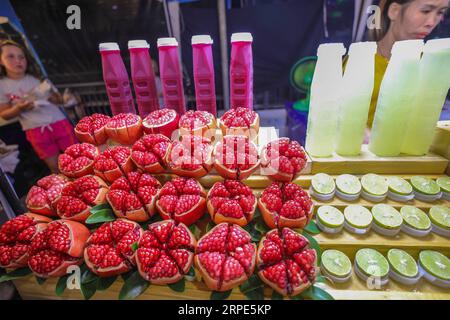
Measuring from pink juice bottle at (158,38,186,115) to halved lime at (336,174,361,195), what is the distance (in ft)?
3.90

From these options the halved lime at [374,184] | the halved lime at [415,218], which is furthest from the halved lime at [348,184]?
the halved lime at [415,218]

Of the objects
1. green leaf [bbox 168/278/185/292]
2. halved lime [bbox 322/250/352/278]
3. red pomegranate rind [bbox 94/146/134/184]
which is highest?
red pomegranate rind [bbox 94/146/134/184]

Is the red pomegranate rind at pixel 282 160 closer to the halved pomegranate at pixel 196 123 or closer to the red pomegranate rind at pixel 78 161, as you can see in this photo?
the halved pomegranate at pixel 196 123

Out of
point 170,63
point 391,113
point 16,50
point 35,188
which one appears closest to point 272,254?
point 391,113

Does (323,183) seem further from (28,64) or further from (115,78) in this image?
(28,64)

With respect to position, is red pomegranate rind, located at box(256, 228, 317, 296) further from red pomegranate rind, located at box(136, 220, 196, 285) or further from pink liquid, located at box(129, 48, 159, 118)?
pink liquid, located at box(129, 48, 159, 118)

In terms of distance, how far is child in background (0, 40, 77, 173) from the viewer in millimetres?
2539

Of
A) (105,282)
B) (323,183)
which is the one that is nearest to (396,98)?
(323,183)

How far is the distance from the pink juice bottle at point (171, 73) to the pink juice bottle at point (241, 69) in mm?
373

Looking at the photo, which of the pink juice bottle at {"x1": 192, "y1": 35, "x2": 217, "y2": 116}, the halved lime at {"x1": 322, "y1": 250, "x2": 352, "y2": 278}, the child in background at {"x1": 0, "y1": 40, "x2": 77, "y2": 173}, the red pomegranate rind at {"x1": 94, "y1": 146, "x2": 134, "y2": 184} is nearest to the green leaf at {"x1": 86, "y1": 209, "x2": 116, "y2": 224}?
the red pomegranate rind at {"x1": 94, "y1": 146, "x2": 134, "y2": 184}

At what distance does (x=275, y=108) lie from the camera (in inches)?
133

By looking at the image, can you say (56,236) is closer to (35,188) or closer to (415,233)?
(35,188)

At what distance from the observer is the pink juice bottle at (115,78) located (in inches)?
59.1

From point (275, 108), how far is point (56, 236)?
9.78ft
